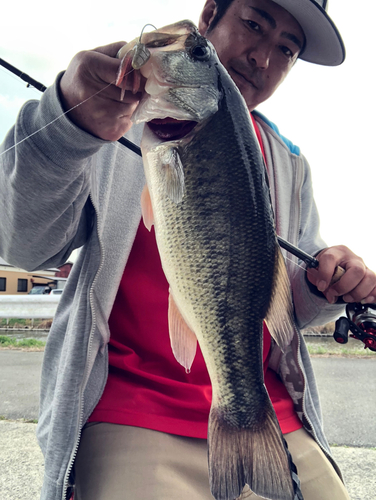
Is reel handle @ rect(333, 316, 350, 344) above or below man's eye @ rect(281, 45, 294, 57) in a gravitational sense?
below

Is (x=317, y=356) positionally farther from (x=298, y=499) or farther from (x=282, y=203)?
(x=298, y=499)

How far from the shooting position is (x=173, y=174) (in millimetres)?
1035

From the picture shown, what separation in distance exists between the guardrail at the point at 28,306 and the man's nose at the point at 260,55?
4.56 metres

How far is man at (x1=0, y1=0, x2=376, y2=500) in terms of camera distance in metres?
1.16

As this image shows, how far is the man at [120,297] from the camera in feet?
3.82

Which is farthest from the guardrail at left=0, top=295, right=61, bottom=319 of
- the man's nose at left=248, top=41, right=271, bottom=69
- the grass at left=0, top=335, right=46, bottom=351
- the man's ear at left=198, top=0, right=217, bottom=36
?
the man's nose at left=248, top=41, right=271, bottom=69

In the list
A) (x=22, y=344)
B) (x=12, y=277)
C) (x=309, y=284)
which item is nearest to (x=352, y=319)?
(x=309, y=284)

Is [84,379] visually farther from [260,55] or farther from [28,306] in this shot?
[28,306]

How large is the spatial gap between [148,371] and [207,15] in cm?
194

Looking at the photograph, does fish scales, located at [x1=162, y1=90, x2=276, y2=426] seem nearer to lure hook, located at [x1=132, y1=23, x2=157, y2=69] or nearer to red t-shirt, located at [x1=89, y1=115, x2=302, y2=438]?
lure hook, located at [x1=132, y1=23, x2=157, y2=69]

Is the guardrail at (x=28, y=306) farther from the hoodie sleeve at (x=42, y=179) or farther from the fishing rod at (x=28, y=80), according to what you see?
the fishing rod at (x=28, y=80)

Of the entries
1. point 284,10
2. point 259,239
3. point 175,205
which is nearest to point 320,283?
point 259,239

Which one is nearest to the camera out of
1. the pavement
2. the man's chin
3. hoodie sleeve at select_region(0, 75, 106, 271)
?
hoodie sleeve at select_region(0, 75, 106, 271)

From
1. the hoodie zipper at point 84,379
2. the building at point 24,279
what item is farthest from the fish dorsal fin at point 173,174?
the building at point 24,279
